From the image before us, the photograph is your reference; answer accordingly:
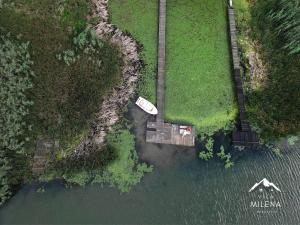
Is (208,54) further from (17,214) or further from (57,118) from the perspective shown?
(17,214)

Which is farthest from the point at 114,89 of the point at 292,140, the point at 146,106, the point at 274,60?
the point at 292,140

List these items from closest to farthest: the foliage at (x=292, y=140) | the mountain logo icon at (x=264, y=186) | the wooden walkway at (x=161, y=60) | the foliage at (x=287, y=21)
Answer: the mountain logo icon at (x=264, y=186), the wooden walkway at (x=161, y=60), the foliage at (x=292, y=140), the foliage at (x=287, y=21)

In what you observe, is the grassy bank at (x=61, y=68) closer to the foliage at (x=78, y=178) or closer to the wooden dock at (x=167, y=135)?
the foliage at (x=78, y=178)

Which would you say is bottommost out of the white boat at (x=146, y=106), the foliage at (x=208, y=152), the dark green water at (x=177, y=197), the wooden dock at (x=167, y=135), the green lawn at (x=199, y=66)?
the dark green water at (x=177, y=197)

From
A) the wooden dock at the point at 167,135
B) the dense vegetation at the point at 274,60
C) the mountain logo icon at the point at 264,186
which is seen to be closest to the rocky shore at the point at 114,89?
the wooden dock at the point at 167,135

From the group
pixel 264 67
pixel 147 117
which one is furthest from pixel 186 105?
pixel 264 67

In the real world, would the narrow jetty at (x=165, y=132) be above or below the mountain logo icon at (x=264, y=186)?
above

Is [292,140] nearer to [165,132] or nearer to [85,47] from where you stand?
[165,132]
